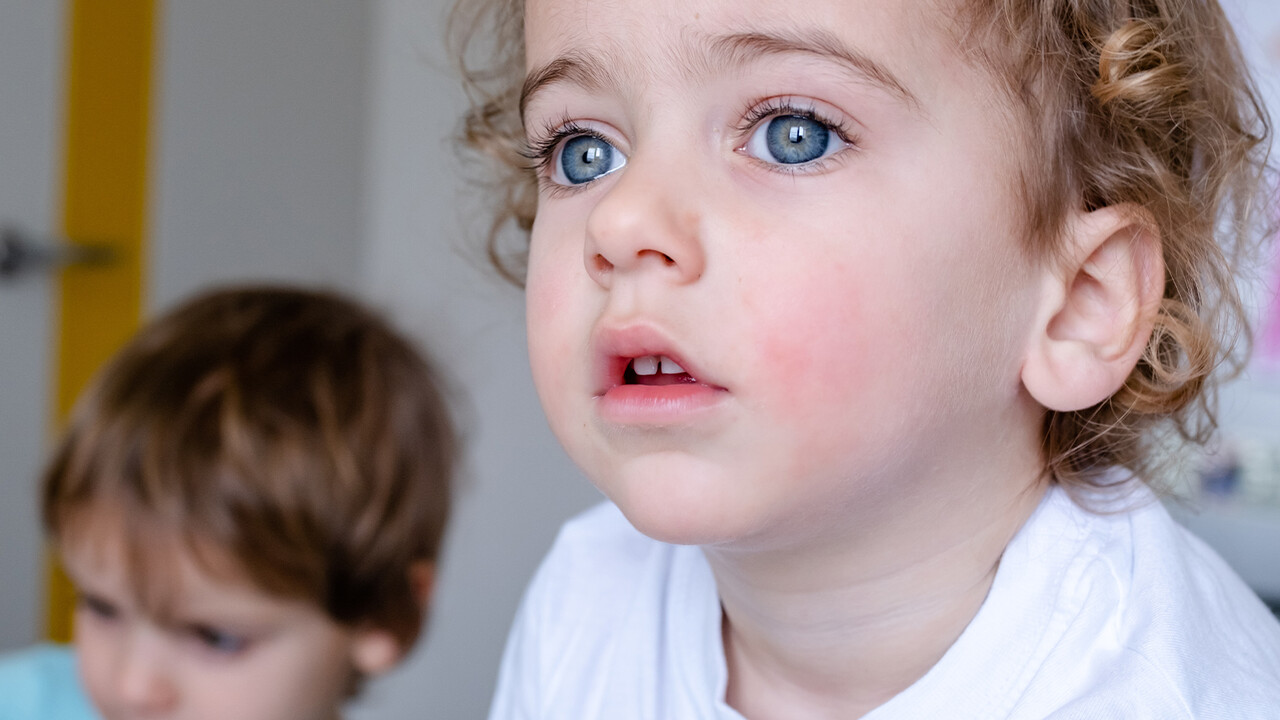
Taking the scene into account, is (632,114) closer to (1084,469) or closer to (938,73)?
(938,73)

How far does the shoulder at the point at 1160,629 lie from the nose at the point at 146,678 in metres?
0.77

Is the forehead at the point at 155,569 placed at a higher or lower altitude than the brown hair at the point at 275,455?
lower

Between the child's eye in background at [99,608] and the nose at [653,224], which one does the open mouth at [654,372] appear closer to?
the nose at [653,224]

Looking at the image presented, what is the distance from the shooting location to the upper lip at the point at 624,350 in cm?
55

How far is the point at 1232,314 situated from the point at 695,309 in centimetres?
42

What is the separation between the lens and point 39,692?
1.18m

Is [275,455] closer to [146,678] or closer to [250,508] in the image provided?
[250,508]

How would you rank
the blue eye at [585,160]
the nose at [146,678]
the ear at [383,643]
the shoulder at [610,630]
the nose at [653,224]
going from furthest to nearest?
1. the ear at [383,643]
2. the nose at [146,678]
3. the shoulder at [610,630]
4. the blue eye at [585,160]
5. the nose at [653,224]

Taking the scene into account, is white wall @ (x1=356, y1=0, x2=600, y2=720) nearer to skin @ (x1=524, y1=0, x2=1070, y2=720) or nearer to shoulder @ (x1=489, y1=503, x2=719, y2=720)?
shoulder @ (x1=489, y1=503, x2=719, y2=720)

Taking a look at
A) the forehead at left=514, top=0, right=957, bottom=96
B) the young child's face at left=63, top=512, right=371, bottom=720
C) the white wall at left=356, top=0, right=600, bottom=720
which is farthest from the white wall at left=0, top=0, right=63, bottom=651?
the forehead at left=514, top=0, right=957, bottom=96

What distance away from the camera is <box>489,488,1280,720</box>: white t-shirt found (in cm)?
60

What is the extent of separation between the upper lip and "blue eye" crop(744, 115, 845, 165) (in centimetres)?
11

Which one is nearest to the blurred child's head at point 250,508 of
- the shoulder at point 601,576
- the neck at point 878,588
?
the shoulder at point 601,576

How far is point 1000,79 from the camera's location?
0.60 meters
